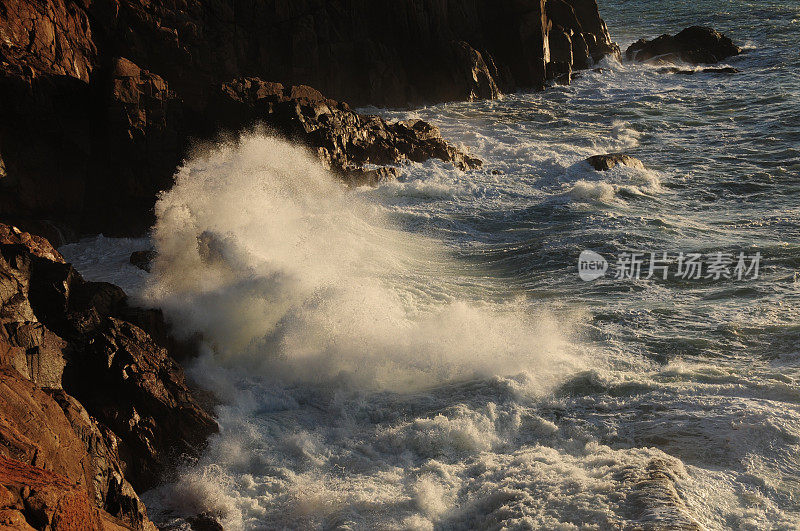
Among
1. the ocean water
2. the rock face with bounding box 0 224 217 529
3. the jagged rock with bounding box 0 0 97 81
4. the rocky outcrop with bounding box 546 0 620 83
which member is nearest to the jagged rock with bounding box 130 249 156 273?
→ the ocean water

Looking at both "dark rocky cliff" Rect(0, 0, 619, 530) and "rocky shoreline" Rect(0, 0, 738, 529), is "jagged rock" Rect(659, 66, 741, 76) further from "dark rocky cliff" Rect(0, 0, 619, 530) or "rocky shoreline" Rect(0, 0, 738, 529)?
"dark rocky cliff" Rect(0, 0, 619, 530)

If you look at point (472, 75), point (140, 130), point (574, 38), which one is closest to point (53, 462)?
point (140, 130)

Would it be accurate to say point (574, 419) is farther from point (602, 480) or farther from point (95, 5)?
point (95, 5)

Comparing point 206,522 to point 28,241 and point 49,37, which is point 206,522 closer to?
point 28,241

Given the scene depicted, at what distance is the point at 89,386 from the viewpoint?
7672 millimetres

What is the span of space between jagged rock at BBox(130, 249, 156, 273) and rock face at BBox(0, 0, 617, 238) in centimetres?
171

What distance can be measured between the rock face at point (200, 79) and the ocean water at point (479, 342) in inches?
36.4

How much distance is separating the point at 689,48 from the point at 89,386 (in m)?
28.7

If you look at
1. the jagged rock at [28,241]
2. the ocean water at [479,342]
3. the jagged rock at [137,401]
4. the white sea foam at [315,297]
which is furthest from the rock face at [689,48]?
the jagged rock at [137,401]

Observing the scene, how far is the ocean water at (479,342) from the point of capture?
6.96 m

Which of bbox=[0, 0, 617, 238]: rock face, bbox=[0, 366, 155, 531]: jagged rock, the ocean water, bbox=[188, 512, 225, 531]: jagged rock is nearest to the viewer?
bbox=[0, 366, 155, 531]: jagged rock

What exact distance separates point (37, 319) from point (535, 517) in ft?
18.5

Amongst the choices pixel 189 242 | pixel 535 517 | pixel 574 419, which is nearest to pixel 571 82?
pixel 189 242

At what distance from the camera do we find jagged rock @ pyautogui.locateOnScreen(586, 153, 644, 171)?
17312 mm
